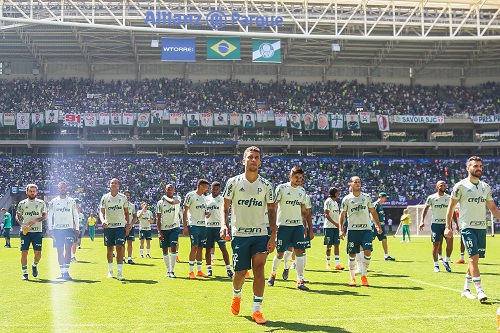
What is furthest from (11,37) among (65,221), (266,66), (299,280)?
(299,280)

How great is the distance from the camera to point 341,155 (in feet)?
205

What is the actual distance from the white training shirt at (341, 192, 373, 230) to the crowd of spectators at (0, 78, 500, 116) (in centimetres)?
4660

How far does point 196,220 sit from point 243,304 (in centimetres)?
513

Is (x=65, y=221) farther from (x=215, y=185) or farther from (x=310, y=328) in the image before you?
(x=310, y=328)

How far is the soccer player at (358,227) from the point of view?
13.0 m

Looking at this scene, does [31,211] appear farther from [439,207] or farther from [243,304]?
[439,207]

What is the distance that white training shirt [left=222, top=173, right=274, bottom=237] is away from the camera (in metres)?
9.05

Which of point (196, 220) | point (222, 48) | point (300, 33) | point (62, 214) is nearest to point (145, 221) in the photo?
point (62, 214)

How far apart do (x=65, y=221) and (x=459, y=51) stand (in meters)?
52.6

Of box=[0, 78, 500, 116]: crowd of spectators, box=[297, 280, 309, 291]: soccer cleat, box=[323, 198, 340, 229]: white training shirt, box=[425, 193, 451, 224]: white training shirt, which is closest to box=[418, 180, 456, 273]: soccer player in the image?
box=[425, 193, 451, 224]: white training shirt

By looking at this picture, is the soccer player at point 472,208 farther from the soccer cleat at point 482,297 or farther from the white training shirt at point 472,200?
the soccer cleat at point 482,297

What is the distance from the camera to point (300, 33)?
183 ft

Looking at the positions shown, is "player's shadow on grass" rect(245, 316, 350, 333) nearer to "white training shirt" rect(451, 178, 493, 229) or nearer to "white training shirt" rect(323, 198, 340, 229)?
"white training shirt" rect(451, 178, 493, 229)

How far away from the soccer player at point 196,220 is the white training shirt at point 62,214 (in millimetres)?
2798
